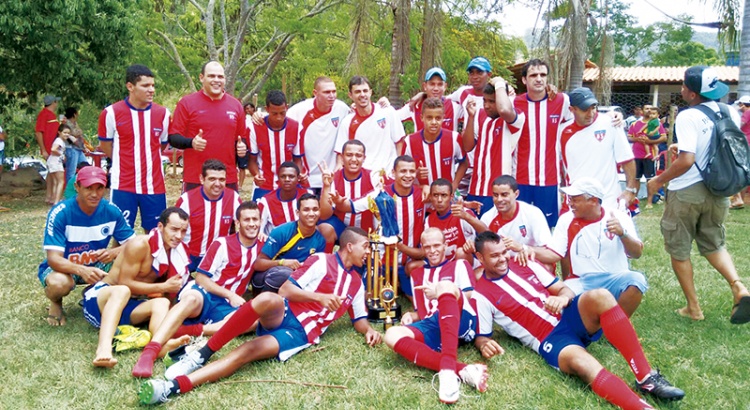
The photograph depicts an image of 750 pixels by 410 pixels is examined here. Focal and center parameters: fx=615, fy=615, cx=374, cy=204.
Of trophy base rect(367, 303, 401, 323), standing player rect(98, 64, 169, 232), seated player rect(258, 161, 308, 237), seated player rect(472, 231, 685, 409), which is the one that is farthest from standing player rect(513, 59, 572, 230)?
standing player rect(98, 64, 169, 232)

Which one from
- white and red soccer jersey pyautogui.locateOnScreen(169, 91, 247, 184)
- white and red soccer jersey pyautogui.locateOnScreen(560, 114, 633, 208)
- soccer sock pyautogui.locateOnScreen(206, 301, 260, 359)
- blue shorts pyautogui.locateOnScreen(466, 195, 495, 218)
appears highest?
white and red soccer jersey pyautogui.locateOnScreen(169, 91, 247, 184)

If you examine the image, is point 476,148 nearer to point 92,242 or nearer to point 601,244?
point 601,244

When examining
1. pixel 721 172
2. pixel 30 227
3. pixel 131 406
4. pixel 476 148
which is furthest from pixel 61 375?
pixel 30 227

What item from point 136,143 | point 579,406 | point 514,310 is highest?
point 136,143

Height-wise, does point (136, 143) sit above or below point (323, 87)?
below

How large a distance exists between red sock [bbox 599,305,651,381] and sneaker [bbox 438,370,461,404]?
1.02m

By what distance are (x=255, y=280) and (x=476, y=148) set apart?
2528 mm

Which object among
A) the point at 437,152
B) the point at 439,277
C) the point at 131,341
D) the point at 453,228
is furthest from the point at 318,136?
the point at 131,341

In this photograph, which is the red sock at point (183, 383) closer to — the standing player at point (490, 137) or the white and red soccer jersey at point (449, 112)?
the standing player at point (490, 137)

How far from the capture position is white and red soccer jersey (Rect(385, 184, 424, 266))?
5867 millimetres

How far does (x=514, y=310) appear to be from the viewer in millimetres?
4504

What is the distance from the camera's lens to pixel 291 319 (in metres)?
4.65

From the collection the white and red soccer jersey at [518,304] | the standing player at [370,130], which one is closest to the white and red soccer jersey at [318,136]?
the standing player at [370,130]

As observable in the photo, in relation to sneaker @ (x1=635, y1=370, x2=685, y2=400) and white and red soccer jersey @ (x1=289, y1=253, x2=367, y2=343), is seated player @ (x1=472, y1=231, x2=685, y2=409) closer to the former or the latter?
sneaker @ (x1=635, y1=370, x2=685, y2=400)
